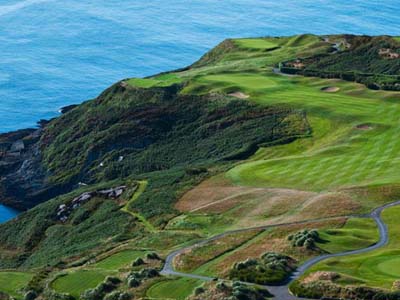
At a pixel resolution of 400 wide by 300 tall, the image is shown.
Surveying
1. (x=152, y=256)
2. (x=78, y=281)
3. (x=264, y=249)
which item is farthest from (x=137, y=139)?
(x=264, y=249)

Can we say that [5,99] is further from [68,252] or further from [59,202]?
[68,252]

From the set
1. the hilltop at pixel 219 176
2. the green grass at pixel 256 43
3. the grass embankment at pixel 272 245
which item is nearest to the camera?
the grass embankment at pixel 272 245

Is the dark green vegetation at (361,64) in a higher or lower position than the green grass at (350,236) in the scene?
higher

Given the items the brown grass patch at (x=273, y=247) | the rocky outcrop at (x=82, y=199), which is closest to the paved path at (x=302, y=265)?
the brown grass patch at (x=273, y=247)

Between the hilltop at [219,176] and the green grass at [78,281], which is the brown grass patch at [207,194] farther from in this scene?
the green grass at [78,281]

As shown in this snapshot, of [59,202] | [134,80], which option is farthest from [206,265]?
[134,80]

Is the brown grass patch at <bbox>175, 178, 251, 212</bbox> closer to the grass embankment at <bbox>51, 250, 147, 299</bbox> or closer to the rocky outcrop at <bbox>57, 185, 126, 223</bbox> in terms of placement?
the rocky outcrop at <bbox>57, 185, 126, 223</bbox>

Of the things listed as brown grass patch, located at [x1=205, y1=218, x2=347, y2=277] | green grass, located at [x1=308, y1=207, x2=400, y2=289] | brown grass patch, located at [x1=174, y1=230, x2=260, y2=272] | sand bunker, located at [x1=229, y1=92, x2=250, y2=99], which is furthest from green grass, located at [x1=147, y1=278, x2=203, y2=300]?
sand bunker, located at [x1=229, y1=92, x2=250, y2=99]
